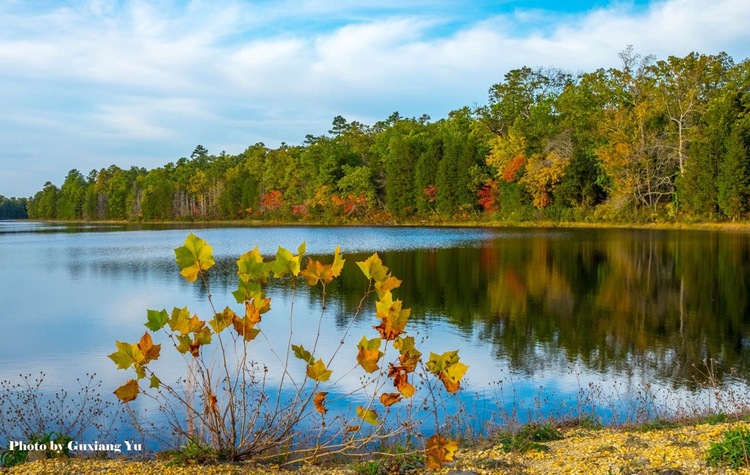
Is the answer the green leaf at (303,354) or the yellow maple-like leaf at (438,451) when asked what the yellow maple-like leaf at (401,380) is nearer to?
the yellow maple-like leaf at (438,451)

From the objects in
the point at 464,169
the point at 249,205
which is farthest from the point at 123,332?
the point at 249,205

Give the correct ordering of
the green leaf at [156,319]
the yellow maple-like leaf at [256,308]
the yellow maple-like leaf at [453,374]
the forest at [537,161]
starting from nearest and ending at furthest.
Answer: the yellow maple-like leaf at [453,374] < the green leaf at [156,319] < the yellow maple-like leaf at [256,308] < the forest at [537,161]

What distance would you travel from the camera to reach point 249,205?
9244 centimetres

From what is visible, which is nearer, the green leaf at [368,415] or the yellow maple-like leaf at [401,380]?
the yellow maple-like leaf at [401,380]

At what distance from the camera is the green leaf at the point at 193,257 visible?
431 cm

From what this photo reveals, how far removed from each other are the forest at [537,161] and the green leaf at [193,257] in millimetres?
44220

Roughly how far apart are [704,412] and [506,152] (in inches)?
2077

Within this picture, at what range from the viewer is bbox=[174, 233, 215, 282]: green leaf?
431 centimetres

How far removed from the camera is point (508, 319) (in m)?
14.5

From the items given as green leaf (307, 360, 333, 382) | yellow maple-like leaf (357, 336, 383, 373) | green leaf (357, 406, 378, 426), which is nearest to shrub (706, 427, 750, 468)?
green leaf (357, 406, 378, 426)

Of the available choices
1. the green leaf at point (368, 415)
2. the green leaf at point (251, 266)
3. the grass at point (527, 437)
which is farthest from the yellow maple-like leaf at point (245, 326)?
the grass at point (527, 437)

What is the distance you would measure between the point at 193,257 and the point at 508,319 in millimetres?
11015

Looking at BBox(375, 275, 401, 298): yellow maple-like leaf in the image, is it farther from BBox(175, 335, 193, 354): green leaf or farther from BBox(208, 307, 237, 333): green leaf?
BBox(175, 335, 193, 354): green leaf

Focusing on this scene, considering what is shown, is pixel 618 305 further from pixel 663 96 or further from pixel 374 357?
pixel 663 96
